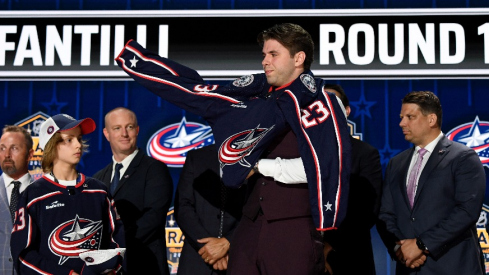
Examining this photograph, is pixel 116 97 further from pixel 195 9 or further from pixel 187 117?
pixel 195 9

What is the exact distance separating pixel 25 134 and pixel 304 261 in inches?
90.3

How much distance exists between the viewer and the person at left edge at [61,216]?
3.08 m

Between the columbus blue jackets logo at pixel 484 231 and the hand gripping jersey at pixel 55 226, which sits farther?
the columbus blue jackets logo at pixel 484 231

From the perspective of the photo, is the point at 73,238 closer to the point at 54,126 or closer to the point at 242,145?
the point at 54,126

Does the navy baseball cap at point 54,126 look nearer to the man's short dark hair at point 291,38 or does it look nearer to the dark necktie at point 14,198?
the dark necktie at point 14,198

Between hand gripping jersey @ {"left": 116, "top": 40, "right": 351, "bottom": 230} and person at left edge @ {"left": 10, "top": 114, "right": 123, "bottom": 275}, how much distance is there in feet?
2.04

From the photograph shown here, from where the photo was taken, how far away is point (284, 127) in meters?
2.85

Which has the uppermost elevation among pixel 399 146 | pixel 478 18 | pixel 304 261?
pixel 478 18

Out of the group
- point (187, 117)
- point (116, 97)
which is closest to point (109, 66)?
point (116, 97)

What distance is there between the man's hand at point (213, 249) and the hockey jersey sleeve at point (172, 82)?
1.01m

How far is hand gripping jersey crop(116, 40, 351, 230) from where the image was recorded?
2762mm

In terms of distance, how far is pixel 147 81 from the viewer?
9.86 ft

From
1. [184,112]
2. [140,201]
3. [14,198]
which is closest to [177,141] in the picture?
[184,112]

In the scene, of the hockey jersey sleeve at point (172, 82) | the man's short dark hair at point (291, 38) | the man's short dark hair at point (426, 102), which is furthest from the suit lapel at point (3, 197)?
the man's short dark hair at point (426, 102)
